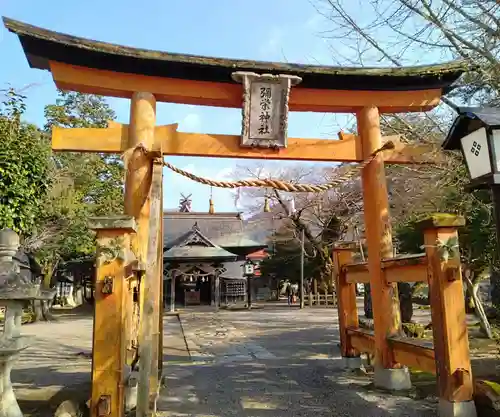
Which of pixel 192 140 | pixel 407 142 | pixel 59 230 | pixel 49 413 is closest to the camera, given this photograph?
pixel 49 413

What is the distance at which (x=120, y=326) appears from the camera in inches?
163

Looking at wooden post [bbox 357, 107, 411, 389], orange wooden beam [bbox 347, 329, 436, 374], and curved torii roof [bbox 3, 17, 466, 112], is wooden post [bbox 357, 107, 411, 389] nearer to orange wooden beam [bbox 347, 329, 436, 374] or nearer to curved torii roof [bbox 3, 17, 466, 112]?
orange wooden beam [bbox 347, 329, 436, 374]

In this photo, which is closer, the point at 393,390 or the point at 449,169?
the point at 393,390

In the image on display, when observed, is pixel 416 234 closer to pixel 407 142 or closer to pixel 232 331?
pixel 232 331

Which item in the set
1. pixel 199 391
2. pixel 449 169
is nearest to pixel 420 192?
pixel 449 169

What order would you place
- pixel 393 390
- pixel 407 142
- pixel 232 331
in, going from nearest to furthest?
pixel 393 390, pixel 407 142, pixel 232 331

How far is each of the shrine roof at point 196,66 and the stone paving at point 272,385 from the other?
424cm

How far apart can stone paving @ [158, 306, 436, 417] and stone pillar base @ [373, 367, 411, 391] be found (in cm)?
20

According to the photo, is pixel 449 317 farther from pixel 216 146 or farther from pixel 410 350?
pixel 216 146

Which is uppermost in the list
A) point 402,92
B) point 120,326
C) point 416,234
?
point 402,92

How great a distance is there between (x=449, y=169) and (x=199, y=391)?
469 centimetres

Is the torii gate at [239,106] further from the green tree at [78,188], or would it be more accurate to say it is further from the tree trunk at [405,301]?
the green tree at [78,188]

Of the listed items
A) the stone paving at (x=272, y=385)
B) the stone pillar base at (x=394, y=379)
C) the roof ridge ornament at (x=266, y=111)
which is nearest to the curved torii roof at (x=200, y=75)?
the roof ridge ornament at (x=266, y=111)

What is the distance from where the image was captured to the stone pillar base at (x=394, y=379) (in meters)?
5.44
